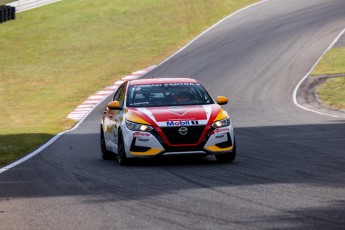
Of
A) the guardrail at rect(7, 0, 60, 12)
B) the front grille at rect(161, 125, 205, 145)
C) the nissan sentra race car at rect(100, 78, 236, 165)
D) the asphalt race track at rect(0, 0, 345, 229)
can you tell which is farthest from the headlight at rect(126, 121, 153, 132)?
the guardrail at rect(7, 0, 60, 12)

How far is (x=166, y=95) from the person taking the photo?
15.8 m

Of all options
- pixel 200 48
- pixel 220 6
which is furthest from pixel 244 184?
pixel 220 6

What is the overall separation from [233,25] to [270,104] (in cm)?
2012

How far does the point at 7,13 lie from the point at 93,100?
21499 millimetres

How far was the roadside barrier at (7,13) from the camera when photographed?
5575 centimetres

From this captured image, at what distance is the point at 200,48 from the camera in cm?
4753

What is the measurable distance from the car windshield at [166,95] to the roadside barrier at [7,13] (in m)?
41.1

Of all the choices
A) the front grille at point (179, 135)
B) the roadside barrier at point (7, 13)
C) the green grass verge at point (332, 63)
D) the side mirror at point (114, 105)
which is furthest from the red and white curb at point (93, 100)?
the front grille at point (179, 135)

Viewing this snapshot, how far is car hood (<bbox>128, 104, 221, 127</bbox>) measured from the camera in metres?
14.5

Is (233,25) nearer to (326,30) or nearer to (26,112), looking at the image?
(326,30)

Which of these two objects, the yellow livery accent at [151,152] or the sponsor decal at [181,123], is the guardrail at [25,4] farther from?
the sponsor decal at [181,123]

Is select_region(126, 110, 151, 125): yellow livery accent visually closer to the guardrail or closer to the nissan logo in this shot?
the nissan logo

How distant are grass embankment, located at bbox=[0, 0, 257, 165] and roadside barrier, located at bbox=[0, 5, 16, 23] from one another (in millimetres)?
383

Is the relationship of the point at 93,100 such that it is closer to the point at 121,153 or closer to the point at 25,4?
the point at 121,153
